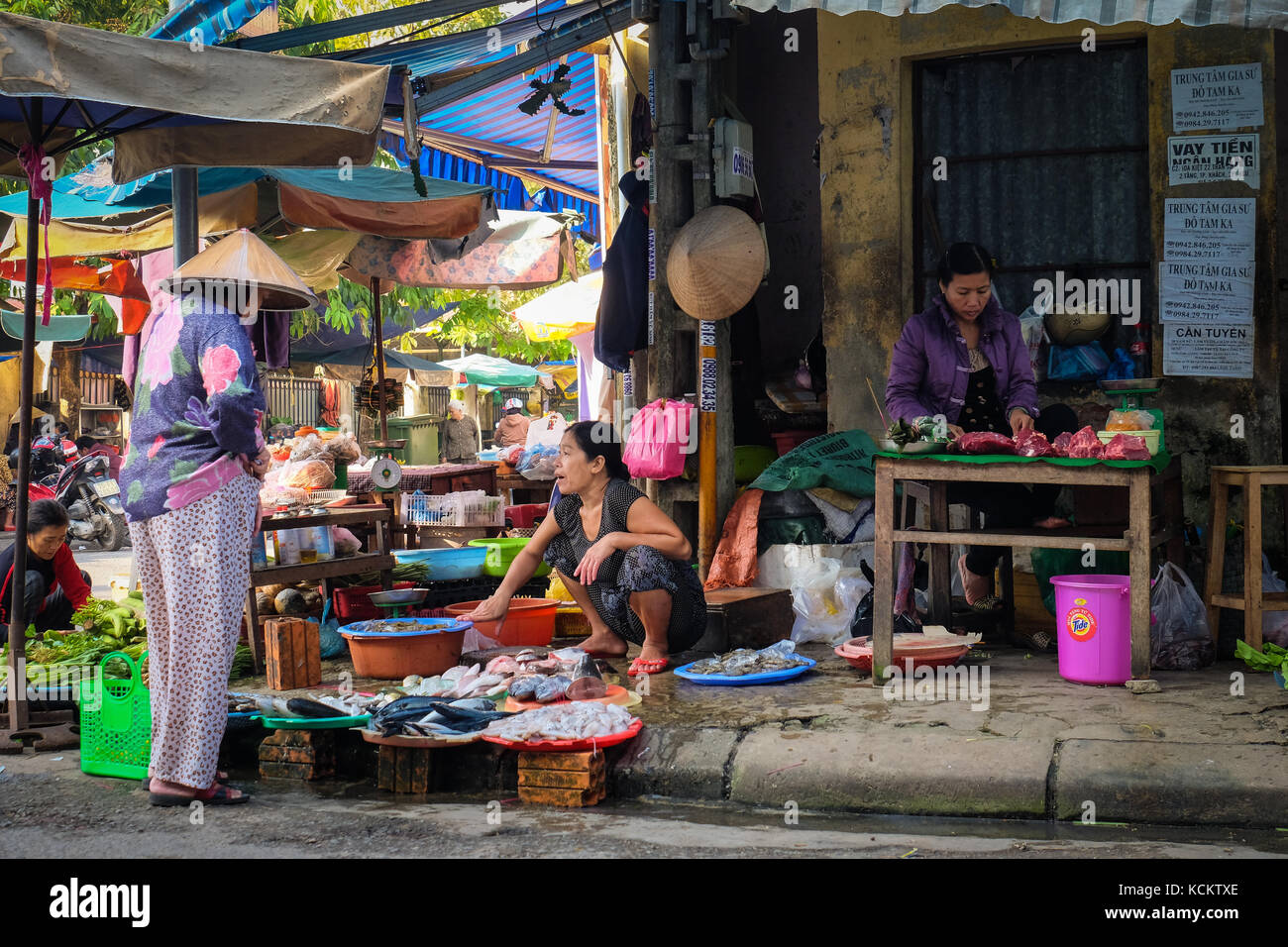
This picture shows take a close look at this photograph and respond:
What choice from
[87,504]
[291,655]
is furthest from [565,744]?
[87,504]

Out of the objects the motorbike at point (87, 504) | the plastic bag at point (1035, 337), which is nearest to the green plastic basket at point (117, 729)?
the plastic bag at point (1035, 337)

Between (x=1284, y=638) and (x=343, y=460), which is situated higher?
(x=343, y=460)

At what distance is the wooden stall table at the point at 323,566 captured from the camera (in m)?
6.84

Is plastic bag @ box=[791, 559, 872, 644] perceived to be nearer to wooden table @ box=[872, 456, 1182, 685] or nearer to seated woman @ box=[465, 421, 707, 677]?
seated woman @ box=[465, 421, 707, 677]

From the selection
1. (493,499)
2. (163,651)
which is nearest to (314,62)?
(163,651)

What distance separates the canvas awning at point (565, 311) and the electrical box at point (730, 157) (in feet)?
14.8

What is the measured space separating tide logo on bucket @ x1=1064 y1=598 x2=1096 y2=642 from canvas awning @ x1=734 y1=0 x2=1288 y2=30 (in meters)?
2.55

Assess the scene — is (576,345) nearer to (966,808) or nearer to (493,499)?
(493,499)

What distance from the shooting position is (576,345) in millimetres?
13000

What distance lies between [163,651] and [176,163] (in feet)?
8.44

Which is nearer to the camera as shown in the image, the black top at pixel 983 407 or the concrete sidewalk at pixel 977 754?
the concrete sidewalk at pixel 977 754

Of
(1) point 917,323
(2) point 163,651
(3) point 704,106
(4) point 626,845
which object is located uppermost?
(3) point 704,106

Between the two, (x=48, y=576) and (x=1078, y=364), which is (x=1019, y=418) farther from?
(x=48, y=576)

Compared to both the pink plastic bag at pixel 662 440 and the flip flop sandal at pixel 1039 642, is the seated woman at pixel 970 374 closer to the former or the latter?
the flip flop sandal at pixel 1039 642
